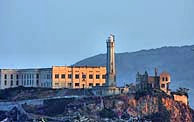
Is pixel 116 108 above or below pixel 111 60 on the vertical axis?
below

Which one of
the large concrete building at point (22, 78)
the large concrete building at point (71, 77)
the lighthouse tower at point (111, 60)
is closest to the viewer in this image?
the lighthouse tower at point (111, 60)

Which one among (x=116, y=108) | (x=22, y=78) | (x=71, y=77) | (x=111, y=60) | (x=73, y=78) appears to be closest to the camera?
(x=116, y=108)

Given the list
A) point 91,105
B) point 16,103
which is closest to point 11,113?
point 16,103

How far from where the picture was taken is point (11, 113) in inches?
4887

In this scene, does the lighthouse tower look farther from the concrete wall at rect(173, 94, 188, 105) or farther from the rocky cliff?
the concrete wall at rect(173, 94, 188, 105)

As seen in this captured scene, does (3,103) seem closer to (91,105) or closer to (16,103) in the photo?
(16,103)

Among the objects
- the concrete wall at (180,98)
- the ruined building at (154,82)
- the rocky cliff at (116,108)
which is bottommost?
the rocky cliff at (116,108)

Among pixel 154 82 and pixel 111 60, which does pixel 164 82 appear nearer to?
pixel 154 82

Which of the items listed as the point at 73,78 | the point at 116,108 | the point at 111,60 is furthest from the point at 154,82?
the point at 73,78

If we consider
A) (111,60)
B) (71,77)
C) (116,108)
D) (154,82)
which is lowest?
(116,108)

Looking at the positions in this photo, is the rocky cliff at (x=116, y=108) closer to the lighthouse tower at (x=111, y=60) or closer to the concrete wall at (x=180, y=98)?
the concrete wall at (x=180, y=98)

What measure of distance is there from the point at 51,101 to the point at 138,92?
34.9 ft

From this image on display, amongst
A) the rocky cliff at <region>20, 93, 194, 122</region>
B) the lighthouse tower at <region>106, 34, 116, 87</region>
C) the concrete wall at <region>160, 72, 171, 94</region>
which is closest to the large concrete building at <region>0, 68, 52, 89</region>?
the lighthouse tower at <region>106, 34, 116, 87</region>

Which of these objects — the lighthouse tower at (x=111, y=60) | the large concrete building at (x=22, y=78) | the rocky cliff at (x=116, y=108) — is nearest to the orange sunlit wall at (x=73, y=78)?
the large concrete building at (x=22, y=78)
